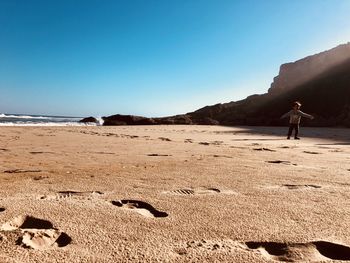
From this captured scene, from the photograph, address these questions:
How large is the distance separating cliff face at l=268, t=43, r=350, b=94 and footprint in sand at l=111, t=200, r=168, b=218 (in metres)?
36.4

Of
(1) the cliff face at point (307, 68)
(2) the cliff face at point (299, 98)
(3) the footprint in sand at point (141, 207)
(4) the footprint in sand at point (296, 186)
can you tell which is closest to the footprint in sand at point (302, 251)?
(3) the footprint in sand at point (141, 207)

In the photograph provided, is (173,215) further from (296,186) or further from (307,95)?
(307,95)

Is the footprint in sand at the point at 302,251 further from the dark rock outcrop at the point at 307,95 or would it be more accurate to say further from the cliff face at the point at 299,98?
the dark rock outcrop at the point at 307,95

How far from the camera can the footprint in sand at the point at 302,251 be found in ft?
4.38

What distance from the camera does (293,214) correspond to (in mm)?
1830

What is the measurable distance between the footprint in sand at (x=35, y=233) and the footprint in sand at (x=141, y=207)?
18.2 inches

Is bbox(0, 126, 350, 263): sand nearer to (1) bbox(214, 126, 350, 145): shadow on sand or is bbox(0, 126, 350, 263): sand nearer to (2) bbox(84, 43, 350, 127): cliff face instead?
(1) bbox(214, 126, 350, 145): shadow on sand

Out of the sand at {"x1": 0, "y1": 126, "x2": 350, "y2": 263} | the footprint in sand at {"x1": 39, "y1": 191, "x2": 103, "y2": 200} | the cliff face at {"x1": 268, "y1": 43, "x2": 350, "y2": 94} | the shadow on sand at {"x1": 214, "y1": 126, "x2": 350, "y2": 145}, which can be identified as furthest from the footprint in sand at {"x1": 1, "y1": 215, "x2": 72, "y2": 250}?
the cliff face at {"x1": 268, "y1": 43, "x2": 350, "y2": 94}

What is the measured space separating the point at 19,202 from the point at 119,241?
2.73 feet

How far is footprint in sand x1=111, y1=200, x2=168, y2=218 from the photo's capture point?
6.01 ft

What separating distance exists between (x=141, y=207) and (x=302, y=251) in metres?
0.92

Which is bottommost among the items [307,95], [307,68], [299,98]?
[299,98]

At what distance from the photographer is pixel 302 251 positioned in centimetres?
139

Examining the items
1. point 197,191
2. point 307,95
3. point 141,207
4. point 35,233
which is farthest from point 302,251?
point 307,95
